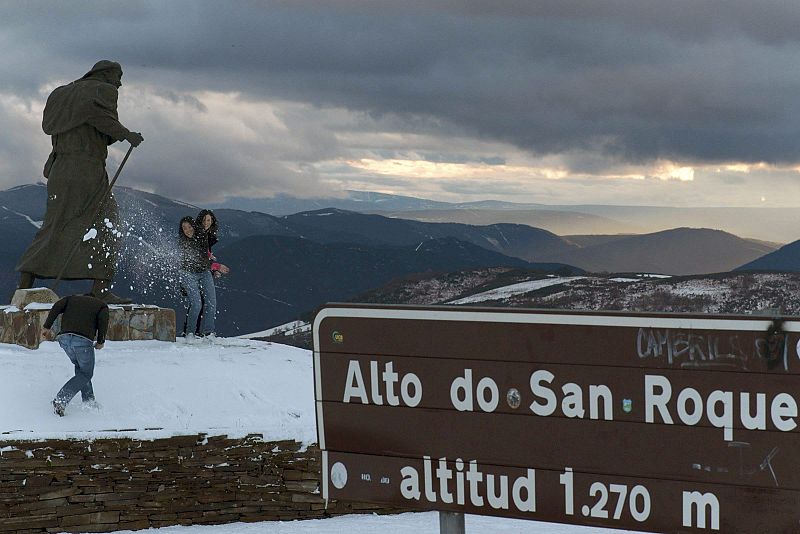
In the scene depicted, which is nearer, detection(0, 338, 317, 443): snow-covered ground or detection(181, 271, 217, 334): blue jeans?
detection(0, 338, 317, 443): snow-covered ground

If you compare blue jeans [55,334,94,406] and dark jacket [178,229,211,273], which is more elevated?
dark jacket [178,229,211,273]

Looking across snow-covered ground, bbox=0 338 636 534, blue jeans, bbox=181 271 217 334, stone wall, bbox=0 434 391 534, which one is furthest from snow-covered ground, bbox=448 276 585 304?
stone wall, bbox=0 434 391 534

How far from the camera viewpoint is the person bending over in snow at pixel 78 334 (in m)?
9.12

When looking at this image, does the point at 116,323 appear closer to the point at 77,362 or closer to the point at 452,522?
the point at 77,362

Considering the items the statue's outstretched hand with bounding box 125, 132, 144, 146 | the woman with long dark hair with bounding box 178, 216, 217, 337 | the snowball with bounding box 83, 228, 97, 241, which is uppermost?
the statue's outstretched hand with bounding box 125, 132, 144, 146

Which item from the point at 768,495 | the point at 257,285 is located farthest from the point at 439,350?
the point at 257,285

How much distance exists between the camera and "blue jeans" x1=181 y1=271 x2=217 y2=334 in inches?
467

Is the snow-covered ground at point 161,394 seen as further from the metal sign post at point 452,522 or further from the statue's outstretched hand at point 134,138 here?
the metal sign post at point 452,522

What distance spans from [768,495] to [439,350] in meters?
1.21

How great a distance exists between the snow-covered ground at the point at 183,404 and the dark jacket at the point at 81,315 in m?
0.88

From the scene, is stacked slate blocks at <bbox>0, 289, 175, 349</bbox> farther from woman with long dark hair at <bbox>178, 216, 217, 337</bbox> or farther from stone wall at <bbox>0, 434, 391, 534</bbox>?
stone wall at <bbox>0, 434, 391, 534</bbox>

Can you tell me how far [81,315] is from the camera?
9.16 m

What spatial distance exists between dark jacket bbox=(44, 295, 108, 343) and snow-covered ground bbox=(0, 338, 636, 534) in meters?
0.88

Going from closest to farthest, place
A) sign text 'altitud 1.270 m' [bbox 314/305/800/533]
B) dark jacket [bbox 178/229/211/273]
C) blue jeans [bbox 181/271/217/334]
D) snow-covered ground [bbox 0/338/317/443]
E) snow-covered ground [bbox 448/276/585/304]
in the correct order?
sign text 'altitud 1.270 m' [bbox 314/305/800/533], snow-covered ground [bbox 0/338/317/443], dark jacket [bbox 178/229/211/273], blue jeans [bbox 181/271/217/334], snow-covered ground [bbox 448/276/585/304]
